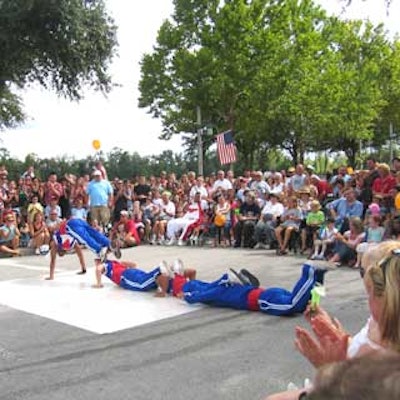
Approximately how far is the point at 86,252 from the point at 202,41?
19.9m

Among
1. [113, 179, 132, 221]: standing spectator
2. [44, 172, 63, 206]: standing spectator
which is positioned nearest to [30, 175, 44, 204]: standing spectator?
[44, 172, 63, 206]: standing spectator

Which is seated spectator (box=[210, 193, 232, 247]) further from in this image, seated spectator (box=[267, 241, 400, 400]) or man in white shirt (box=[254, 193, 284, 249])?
seated spectator (box=[267, 241, 400, 400])

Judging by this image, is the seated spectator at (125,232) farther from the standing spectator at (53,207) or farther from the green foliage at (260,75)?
the green foliage at (260,75)

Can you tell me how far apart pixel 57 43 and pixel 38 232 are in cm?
596

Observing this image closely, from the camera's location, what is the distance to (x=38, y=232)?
14.9 metres

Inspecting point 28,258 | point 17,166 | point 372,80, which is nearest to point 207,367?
point 28,258

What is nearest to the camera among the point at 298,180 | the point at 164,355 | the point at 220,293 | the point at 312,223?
the point at 164,355

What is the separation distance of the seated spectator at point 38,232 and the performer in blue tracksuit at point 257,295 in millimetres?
7931

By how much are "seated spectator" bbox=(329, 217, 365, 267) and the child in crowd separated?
458 mm

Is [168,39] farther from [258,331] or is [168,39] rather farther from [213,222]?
[258,331]

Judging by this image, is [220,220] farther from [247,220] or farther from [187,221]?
[187,221]

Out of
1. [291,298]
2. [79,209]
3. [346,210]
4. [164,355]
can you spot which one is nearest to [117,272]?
[291,298]

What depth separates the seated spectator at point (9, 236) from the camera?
14372mm

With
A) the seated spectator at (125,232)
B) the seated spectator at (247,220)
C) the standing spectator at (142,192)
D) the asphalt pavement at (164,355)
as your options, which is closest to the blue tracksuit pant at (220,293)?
the asphalt pavement at (164,355)
